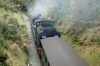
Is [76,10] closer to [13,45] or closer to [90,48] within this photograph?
[90,48]

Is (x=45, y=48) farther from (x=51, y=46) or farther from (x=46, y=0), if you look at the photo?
(x=46, y=0)

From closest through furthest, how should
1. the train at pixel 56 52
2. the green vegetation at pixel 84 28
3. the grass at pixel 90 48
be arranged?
the train at pixel 56 52 < the grass at pixel 90 48 < the green vegetation at pixel 84 28

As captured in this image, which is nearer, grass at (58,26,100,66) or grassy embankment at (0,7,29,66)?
grass at (58,26,100,66)

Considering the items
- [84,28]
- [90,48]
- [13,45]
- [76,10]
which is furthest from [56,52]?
[76,10]

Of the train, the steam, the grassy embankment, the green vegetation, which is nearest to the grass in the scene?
the green vegetation

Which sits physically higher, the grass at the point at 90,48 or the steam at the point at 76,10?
the steam at the point at 76,10

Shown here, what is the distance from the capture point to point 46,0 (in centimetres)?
4209

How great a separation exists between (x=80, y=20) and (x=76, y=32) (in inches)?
91.4

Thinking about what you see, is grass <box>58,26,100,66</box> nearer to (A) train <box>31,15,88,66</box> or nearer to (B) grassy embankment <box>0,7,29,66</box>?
(A) train <box>31,15,88,66</box>

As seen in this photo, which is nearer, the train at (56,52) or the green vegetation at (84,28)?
the train at (56,52)

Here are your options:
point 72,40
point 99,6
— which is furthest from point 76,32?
point 99,6

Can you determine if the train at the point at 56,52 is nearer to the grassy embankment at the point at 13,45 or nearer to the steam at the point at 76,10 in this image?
the grassy embankment at the point at 13,45

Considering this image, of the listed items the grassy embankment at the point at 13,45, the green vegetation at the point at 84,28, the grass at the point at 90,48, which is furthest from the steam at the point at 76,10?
the grassy embankment at the point at 13,45

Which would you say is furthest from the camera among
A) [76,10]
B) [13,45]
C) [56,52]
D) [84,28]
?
[76,10]
